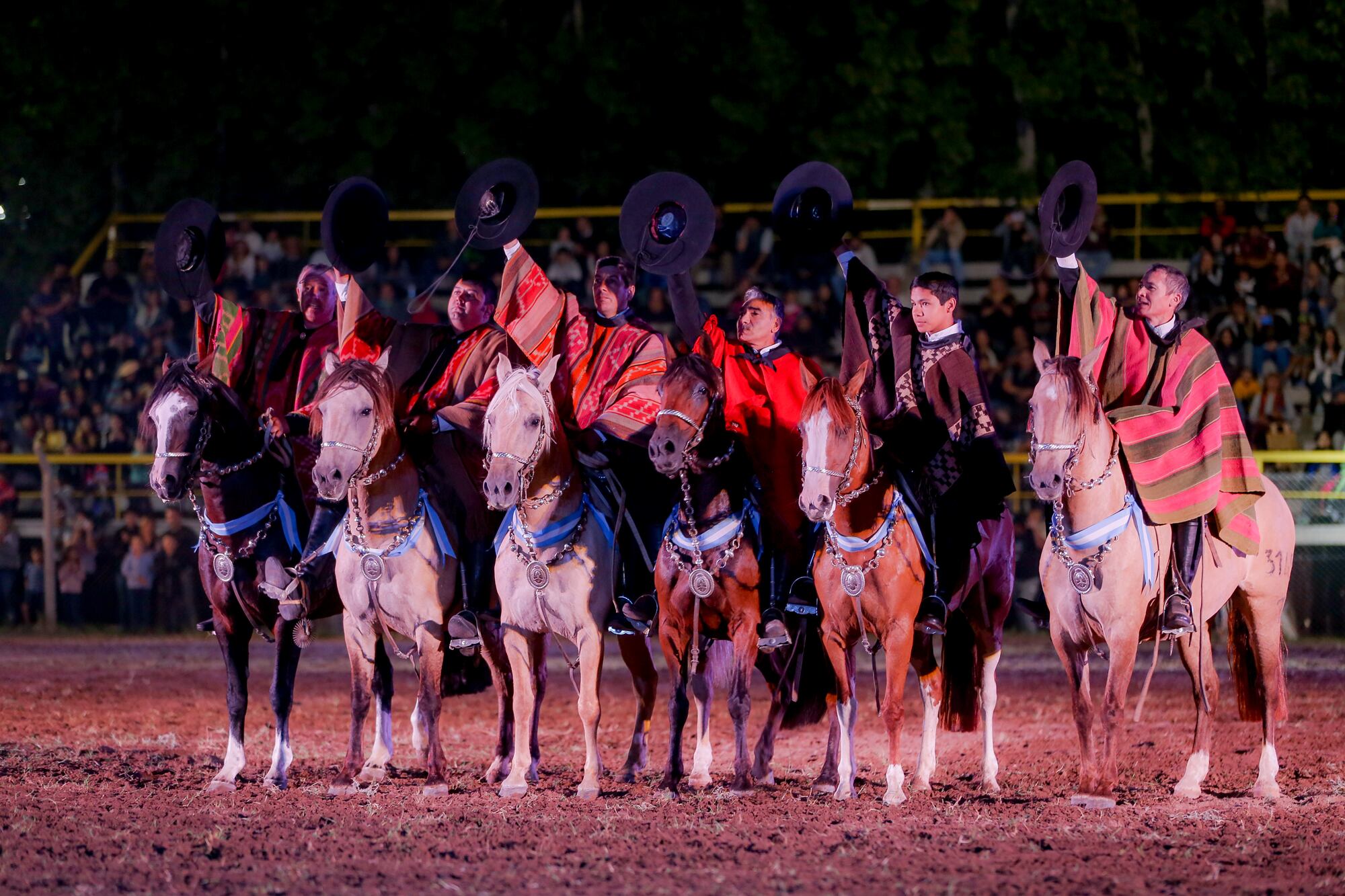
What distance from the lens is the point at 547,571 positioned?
7.99 metres

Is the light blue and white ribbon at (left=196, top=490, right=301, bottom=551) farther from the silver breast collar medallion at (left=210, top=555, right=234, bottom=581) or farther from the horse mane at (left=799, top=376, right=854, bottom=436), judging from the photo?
the horse mane at (left=799, top=376, right=854, bottom=436)

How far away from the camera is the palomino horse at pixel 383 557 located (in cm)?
806

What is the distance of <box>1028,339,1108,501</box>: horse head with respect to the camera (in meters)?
7.47

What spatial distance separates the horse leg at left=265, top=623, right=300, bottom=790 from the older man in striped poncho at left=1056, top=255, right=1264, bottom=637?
4321 millimetres

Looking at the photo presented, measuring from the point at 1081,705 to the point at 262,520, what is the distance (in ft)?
14.1

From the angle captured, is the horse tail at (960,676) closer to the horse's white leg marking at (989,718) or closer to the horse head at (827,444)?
the horse's white leg marking at (989,718)

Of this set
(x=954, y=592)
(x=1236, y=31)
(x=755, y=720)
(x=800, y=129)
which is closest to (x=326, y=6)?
(x=800, y=129)

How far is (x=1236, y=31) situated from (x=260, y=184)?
44.1ft

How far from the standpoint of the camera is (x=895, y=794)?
307 inches

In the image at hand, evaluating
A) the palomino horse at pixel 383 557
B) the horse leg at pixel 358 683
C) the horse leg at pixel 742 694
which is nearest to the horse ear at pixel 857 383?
the horse leg at pixel 742 694

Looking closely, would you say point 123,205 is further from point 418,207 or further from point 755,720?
point 755,720

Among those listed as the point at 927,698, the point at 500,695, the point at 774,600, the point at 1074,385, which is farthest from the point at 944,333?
the point at 500,695

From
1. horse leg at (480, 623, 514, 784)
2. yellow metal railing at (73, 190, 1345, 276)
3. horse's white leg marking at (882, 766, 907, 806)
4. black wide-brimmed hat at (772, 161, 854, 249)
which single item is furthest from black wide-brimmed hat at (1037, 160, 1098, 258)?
yellow metal railing at (73, 190, 1345, 276)

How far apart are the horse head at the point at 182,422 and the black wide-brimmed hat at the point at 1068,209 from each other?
429 cm
